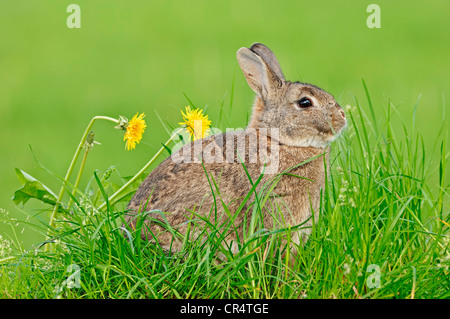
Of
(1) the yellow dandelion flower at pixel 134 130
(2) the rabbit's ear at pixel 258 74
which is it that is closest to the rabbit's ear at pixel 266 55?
(2) the rabbit's ear at pixel 258 74

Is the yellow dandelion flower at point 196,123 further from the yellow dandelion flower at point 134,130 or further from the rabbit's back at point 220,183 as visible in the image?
the yellow dandelion flower at point 134,130

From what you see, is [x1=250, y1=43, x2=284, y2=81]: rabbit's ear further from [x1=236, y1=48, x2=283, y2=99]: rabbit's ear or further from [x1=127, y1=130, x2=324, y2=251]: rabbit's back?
[x1=127, y1=130, x2=324, y2=251]: rabbit's back

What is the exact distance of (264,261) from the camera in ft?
13.3

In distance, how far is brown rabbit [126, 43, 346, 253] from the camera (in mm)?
4645

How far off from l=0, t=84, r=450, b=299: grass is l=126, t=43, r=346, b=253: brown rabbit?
12cm

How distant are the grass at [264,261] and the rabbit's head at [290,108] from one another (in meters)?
0.58

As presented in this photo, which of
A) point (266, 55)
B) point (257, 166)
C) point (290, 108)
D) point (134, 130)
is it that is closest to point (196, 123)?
point (134, 130)

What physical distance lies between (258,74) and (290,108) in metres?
0.37

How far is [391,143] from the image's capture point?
5.12 m

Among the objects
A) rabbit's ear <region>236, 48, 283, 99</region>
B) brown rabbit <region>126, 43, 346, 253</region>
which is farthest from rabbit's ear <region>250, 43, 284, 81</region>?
rabbit's ear <region>236, 48, 283, 99</region>

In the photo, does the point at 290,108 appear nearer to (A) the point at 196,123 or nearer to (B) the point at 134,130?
(A) the point at 196,123
